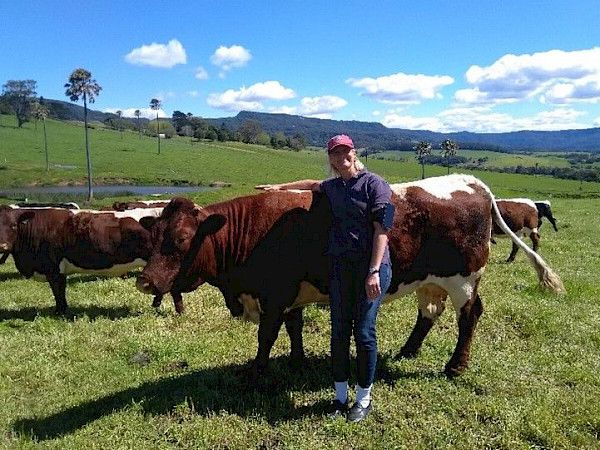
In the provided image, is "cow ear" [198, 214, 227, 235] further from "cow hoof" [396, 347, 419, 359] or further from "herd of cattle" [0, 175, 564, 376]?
"cow hoof" [396, 347, 419, 359]

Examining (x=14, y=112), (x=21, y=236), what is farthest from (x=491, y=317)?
(x=14, y=112)

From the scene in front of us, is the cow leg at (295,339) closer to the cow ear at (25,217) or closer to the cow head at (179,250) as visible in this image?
the cow head at (179,250)

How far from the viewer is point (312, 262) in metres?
6.07

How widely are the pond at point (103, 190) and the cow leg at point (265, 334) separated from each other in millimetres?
56962

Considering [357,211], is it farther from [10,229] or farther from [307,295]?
[10,229]

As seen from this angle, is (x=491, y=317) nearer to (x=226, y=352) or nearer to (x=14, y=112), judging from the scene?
(x=226, y=352)

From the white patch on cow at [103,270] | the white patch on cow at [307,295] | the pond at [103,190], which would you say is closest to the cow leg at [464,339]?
the white patch on cow at [307,295]

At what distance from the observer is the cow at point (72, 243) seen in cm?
1189

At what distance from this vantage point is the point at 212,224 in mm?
6121

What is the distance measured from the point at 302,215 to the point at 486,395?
296 centimetres

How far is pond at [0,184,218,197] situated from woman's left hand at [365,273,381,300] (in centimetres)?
5828

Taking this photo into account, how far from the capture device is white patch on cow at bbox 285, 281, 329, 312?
246 inches

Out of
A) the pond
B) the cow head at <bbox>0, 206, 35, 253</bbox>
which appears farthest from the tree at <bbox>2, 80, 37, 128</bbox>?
the cow head at <bbox>0, 206, 35, 253</bbox>

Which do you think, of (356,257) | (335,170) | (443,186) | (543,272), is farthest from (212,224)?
(543,272)
